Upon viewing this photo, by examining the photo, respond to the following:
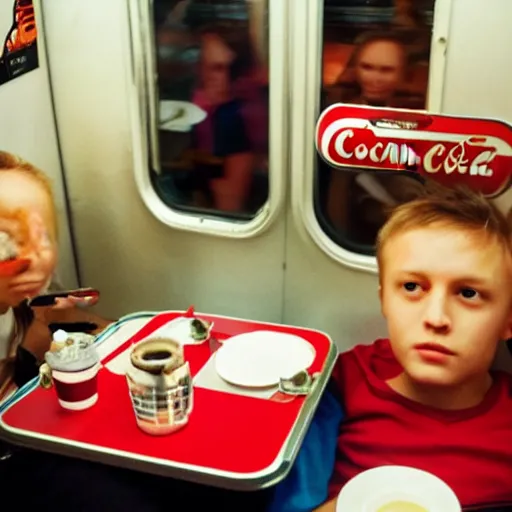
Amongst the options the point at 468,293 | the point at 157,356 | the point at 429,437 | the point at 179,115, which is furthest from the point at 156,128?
the point at 429,437

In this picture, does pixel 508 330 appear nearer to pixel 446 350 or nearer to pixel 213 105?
pixel 446 350

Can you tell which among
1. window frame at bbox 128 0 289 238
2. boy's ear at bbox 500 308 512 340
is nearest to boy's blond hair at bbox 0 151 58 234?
window frame at bbox 128 0 289 238

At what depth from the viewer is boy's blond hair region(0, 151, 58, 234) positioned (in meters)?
1.59

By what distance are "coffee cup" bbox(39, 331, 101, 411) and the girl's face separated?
175 mm

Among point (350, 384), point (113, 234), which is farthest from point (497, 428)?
point (113, 234)

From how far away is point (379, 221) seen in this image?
1.69 meters

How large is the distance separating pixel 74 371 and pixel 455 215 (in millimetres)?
799

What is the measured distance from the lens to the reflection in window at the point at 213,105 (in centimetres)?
164

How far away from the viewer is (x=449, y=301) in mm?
1453

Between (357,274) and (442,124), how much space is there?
41 cm

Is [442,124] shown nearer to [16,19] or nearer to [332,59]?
[332,59]

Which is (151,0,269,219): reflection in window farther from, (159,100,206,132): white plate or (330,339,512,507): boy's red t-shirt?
(330,339,512,507): boy's red t-shirt

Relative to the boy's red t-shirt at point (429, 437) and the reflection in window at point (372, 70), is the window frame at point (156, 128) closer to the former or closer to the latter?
the reflection in window at point (372, 70)

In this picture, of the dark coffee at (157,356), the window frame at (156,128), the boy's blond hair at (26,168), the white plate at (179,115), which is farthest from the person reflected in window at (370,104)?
the boy's blond hair at (26,168)
